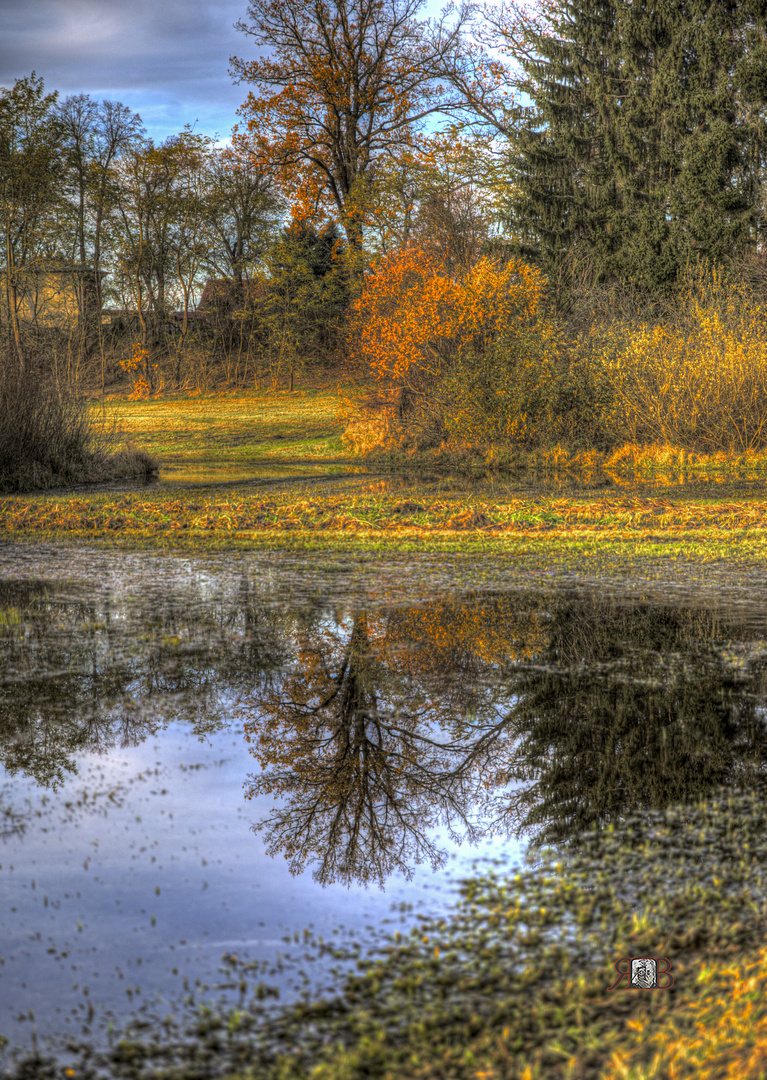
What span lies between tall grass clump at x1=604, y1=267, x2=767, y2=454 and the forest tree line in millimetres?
81

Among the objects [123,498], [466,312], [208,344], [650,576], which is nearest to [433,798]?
[650,576]

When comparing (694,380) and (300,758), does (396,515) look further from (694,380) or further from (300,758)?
(694,380)

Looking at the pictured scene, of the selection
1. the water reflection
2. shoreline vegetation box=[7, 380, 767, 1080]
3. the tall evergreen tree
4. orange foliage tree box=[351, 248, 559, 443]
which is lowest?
shoreline vegetation box=[7, 380, 767, 1080]

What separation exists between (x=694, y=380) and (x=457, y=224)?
36.7ft

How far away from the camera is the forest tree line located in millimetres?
26984

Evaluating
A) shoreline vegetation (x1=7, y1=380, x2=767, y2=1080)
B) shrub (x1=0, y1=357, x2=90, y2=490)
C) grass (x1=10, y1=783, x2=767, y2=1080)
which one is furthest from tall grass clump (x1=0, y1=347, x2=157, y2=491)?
grass (x1=10, y1=783, x2=767, y2=1080)

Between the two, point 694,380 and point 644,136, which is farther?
point 644,136

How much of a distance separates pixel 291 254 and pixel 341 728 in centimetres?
4811

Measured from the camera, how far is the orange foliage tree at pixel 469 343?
87.9 ft

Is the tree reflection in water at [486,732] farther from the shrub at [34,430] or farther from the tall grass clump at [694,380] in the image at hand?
the tall grass clump at [694,380]

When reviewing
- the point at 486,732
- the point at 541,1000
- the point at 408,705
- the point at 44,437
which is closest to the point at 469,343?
the point at 44,437

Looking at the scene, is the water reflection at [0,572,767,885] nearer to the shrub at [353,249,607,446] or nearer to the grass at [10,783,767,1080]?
the grass at [10,783,767,1080]

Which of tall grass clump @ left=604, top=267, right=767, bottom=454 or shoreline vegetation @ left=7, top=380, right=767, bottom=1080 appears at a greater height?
tall grass clump @ left=604, top=267, right=767, bottom=454

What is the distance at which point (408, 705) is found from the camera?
5.90 m
